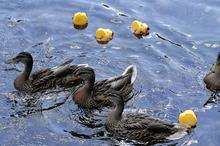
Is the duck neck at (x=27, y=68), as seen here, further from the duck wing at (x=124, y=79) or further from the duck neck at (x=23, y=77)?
the duck wing at (x=124, y=79)

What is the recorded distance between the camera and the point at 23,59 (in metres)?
13.0

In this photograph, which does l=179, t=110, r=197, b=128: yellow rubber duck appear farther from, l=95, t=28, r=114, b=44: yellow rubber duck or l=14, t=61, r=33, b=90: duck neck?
l=95, t=28, r=114, b=44: yellow rubber duck

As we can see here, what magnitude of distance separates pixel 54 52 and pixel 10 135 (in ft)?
10.2

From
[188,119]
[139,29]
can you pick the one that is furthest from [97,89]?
[139,29]

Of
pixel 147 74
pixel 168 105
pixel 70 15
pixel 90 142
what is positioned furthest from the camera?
pixel 70 15

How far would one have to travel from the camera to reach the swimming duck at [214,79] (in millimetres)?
13531

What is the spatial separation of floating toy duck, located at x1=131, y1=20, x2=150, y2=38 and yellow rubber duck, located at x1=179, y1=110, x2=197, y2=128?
366 cm

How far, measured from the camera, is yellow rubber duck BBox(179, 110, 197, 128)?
38.5ft

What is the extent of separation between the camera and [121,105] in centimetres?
1176

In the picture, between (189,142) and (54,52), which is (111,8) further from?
(189,142)

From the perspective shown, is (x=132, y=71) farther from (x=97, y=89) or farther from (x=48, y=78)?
(x=48, y=78)

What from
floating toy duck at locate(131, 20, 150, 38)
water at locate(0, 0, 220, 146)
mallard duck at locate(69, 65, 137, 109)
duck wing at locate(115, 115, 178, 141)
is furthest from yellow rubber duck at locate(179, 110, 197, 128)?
floating toy duck at locate(131, 20, 150, 38)

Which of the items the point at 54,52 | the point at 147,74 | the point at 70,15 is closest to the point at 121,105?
→ the point at 147,74

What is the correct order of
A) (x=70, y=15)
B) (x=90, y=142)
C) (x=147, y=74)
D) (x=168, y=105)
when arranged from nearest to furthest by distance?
(x=90, y=142)
(x=168, y=105)
(x=147, y=74)
(x=70, y=15)
